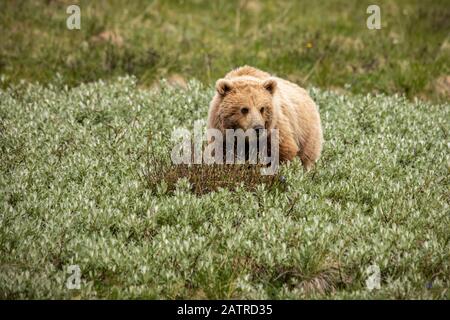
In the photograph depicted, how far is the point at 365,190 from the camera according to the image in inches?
299

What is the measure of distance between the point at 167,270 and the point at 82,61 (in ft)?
26.4

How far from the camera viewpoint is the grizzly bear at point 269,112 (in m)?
7.62

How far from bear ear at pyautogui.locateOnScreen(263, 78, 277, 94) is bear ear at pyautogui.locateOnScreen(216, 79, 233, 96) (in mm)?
418

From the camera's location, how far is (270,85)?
7.84 metres

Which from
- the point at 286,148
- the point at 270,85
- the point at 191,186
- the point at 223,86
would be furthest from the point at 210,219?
the point at 270,85

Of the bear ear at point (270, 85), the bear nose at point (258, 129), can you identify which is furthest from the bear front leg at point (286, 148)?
the bear ear at point (270, 85)

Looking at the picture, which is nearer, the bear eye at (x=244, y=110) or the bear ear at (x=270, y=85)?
the bear eye at (x=244, y=110)

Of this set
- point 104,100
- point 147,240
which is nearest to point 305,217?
point 147,240

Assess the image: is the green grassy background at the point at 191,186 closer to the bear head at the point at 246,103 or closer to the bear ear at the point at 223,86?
the bear head at the point at 246,103

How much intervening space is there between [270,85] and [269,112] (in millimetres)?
336


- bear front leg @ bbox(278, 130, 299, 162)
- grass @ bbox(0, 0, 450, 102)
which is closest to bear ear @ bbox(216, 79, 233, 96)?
bear front leg @ bbox(278, 130, 299, 162)

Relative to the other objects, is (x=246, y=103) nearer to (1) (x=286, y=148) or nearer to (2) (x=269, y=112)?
(2) (x=269, y=112)

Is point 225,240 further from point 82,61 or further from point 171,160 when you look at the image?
point 82,61

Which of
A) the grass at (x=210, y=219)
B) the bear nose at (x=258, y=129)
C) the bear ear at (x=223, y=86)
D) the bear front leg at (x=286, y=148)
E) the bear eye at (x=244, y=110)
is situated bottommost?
the grass at (x=210, y=219)
